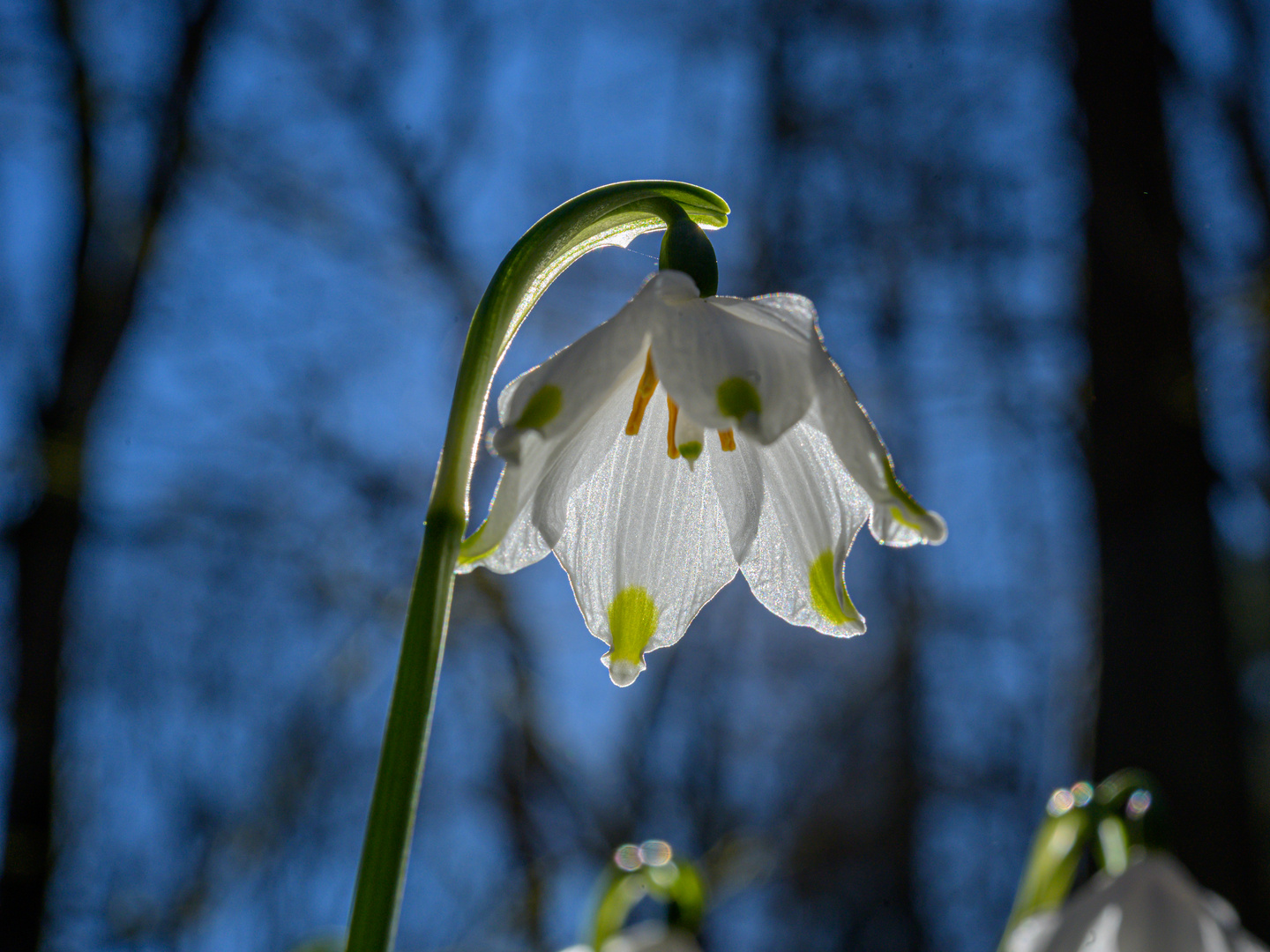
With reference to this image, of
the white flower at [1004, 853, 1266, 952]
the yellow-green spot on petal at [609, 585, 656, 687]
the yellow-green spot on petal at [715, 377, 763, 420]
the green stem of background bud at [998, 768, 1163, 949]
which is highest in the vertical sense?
the yellow-green spot on petal at [715, 377, 763, 420]

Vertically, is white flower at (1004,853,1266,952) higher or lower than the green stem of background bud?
lower

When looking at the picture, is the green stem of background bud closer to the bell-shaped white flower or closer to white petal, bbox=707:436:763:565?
the bell-shaped white flower

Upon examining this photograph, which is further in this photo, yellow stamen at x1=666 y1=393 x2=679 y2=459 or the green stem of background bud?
the green stem of background bud

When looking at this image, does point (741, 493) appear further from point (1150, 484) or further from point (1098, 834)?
point (1150, 484)

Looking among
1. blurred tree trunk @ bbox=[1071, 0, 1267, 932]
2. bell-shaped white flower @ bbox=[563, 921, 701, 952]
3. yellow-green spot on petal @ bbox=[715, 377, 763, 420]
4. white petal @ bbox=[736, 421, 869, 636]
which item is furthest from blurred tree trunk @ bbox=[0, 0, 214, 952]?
yellow-green spot on petal @ bbox=[715, 377, 763, 420]

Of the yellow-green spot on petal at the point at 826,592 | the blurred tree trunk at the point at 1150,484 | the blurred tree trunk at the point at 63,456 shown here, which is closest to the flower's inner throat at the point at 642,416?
the yellow-green spot on petal at the point at 826,592

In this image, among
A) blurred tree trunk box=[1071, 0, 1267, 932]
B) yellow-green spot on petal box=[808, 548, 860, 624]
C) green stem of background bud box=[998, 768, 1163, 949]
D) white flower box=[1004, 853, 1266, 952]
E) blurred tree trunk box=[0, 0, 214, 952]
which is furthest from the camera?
blurred tree trunk box=[0, 0, 214, 952]

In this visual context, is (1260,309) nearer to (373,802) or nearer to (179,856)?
(373,802)

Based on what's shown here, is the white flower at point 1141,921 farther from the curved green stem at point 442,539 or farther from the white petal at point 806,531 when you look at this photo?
the curved green stem at point 442,539
